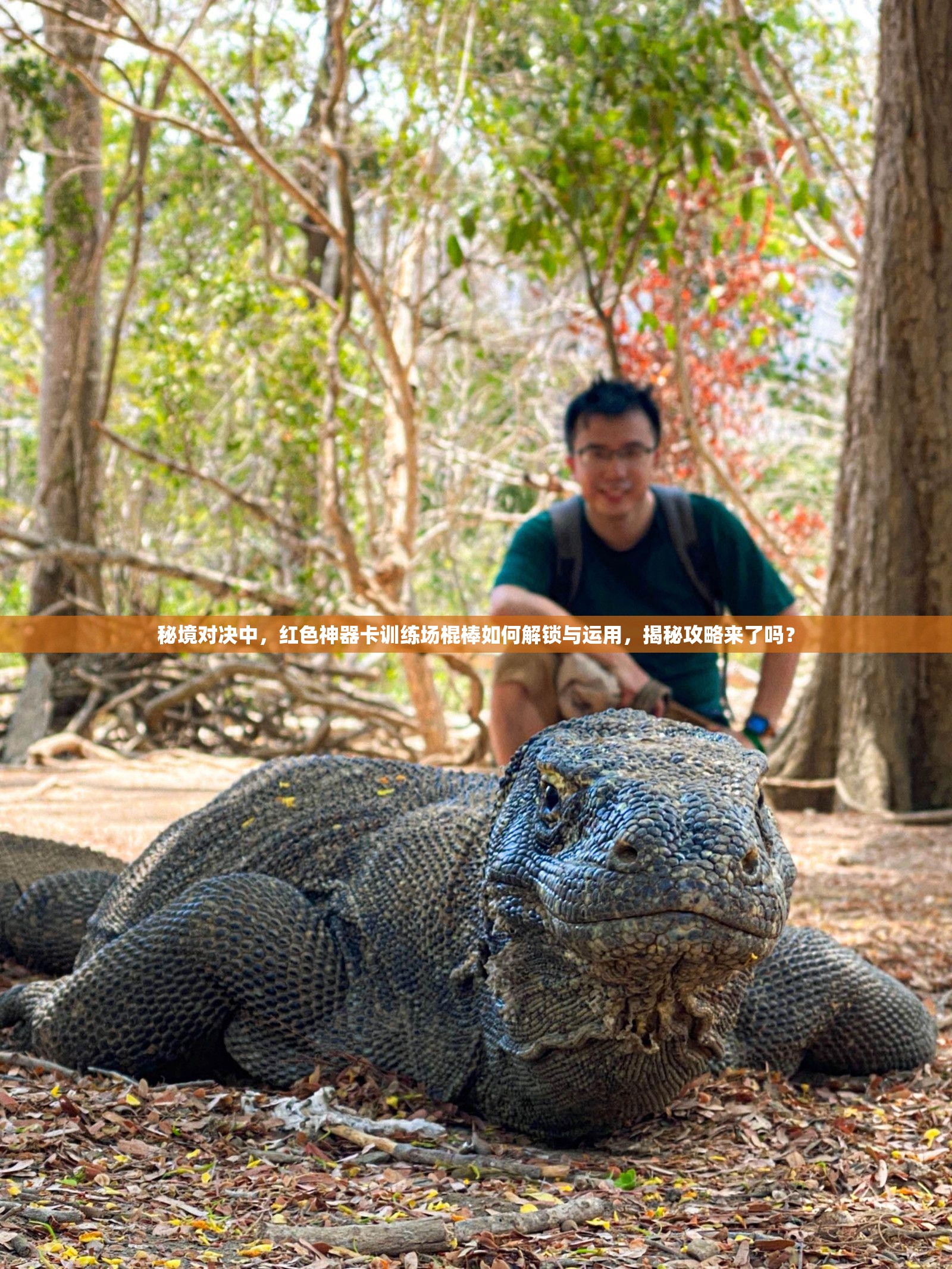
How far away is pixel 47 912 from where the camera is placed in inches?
137

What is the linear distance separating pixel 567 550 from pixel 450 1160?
2.48m

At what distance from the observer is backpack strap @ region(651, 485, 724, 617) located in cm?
435

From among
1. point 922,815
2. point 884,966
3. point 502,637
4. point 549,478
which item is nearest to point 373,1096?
point 884,966

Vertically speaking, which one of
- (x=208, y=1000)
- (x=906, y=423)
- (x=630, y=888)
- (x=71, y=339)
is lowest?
(x=208, y=1000)

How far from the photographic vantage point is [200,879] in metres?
2.97

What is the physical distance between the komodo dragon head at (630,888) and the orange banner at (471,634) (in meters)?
2.05

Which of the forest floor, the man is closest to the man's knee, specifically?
the man

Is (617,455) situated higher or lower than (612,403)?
lower

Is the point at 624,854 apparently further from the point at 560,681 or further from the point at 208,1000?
the point at 560,681

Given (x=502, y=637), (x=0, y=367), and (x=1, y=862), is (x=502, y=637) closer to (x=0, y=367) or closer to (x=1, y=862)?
(x=1, y=862)

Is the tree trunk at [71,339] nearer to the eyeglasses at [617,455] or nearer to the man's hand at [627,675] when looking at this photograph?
the eyeglasses at [617,455]

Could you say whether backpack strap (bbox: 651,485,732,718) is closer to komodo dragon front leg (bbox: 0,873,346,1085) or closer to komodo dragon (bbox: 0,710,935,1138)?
komodo dragon (bbox: 0,710,935,1138)

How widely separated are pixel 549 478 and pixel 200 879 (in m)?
5.94

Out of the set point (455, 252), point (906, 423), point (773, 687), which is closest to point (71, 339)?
point (455, 252)
